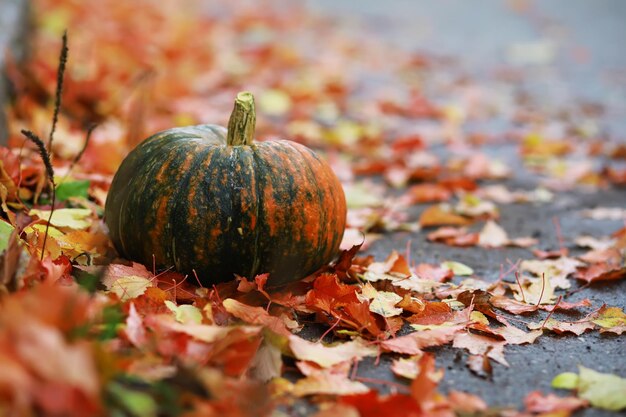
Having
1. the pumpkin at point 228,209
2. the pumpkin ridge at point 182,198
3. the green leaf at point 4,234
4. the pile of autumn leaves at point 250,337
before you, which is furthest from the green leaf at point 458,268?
the green leaf at point 4,234

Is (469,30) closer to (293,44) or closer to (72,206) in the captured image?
(293,44)

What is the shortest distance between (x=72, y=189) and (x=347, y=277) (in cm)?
124

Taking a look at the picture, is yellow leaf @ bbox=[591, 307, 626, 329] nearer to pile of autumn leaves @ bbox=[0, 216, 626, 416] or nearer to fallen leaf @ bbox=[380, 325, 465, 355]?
pile of autumn leaves @ bbox=[0, 216, 626, 416]

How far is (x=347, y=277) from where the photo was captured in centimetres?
268

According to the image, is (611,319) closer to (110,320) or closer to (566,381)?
(566,381)

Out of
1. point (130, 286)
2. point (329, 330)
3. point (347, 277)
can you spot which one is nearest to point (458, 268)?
point (347, 277)

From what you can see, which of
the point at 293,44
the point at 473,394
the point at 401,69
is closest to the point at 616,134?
the point at 401,69

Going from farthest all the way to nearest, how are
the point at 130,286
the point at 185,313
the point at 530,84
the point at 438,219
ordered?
the point at 530,84, the point at 438,219, the point at 130,286, the point at 185,313

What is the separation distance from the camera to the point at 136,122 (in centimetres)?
406

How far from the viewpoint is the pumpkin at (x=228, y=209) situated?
233 centimetres

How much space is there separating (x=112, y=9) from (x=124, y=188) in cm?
609

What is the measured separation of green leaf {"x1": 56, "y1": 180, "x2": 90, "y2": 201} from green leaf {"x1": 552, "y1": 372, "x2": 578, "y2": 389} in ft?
6.62

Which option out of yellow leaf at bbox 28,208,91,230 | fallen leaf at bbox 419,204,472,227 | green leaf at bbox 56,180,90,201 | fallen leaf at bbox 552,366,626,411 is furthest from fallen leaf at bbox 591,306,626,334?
green leaf at bbox 56,180,90,201

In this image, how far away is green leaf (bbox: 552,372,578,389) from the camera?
6.36 feet
